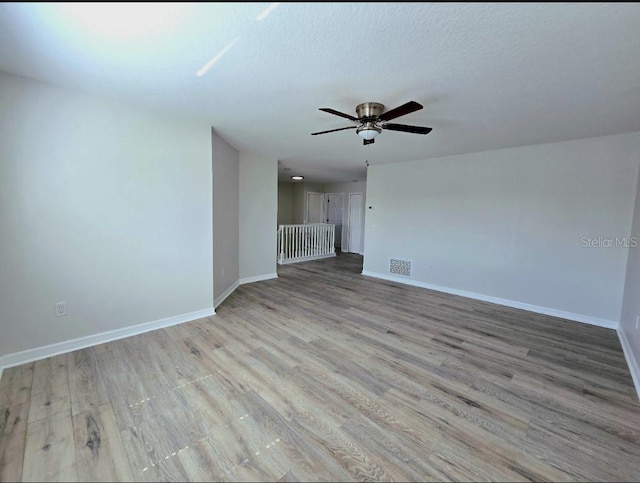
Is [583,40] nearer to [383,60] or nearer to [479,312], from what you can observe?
[383,60]

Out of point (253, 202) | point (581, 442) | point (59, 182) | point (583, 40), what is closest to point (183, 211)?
point (59, 182)

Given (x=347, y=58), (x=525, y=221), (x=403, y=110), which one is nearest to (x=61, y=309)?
(x=347, y=58)

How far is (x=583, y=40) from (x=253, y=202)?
14.6 ft

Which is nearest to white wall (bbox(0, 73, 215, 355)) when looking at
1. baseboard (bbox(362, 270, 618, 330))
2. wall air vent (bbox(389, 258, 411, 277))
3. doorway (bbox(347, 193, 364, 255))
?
wall air vent (bbox(389, 258, 411, 277))

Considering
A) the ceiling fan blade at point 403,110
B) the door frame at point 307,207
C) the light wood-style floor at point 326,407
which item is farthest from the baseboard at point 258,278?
the door frame at point 307,207

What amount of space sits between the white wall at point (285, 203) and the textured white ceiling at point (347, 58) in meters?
6.91

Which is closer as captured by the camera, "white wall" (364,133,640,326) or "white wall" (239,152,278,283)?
"white wall" (364,133,640,326)

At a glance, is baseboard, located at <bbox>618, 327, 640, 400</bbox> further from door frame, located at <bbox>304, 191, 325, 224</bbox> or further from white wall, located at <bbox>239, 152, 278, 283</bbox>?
door frame, located at <bbox>304, 191, 325, 224</bbox>

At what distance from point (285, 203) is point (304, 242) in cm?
319

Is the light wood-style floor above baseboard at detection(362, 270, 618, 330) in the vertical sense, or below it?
below

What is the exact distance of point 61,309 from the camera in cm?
242

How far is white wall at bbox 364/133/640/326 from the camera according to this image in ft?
10.9

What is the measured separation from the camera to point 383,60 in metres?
1.79

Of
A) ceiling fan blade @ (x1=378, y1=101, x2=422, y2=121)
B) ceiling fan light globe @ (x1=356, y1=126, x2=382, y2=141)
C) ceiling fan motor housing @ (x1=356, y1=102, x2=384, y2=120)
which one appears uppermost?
ceiling fan motor housing @ (x1=356, y1=102, x2=384, y2=120)
